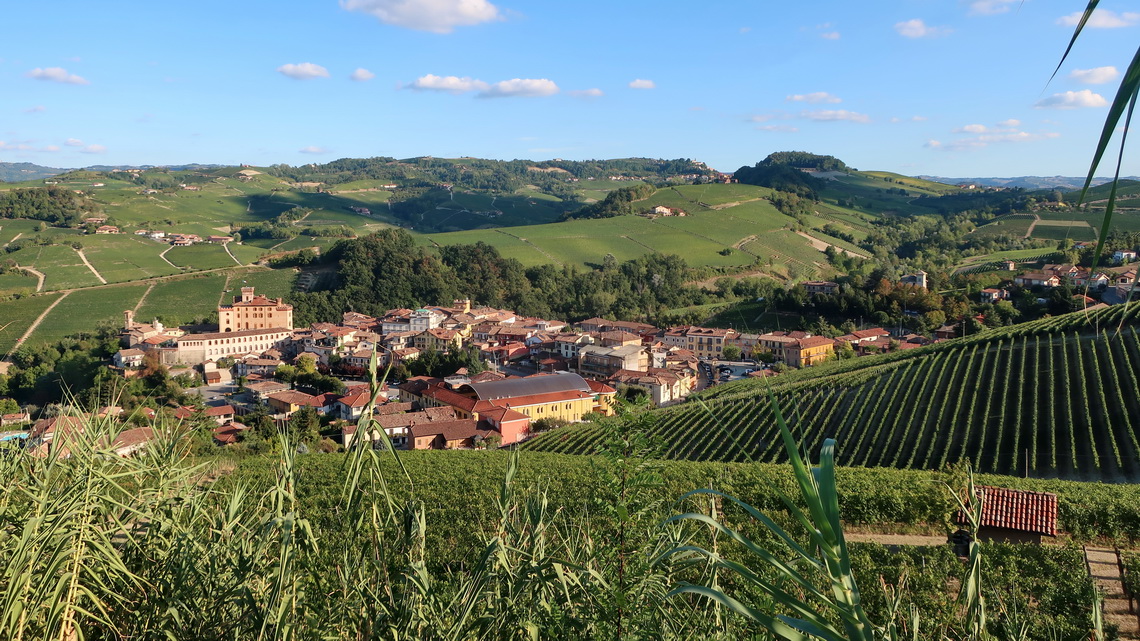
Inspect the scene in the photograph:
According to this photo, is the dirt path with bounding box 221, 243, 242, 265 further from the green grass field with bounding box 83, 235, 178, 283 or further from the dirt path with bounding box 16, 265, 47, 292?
the dirt path with bounding box 16, 265, 47, 292

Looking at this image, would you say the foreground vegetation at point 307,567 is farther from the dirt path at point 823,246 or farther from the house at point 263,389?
the dirt path at point 823,246

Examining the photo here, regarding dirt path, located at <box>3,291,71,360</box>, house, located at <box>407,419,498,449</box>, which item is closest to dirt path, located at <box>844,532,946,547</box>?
house, located at <box>407,419,498,449</box>

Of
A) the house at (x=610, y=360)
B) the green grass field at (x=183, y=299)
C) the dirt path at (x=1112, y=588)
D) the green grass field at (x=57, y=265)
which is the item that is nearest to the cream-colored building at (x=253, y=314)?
the green grass field at (x=183, y=299)

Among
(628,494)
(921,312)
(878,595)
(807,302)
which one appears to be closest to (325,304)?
(807,302)

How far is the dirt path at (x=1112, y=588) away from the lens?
7824mm

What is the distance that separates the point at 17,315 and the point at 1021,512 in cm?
4733

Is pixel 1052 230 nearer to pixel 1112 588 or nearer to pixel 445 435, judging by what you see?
pixel 445 435

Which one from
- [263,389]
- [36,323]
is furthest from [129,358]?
[36,323]

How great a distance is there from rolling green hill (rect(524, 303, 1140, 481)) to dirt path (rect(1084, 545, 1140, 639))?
3.46 metres

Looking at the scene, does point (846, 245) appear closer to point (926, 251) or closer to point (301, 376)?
point (926, 251)

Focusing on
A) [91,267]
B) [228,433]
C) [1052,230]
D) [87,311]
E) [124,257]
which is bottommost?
[228,433]

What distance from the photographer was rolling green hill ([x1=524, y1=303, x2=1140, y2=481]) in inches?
645

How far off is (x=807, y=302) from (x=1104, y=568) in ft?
123

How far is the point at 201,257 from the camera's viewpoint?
59281 mm
